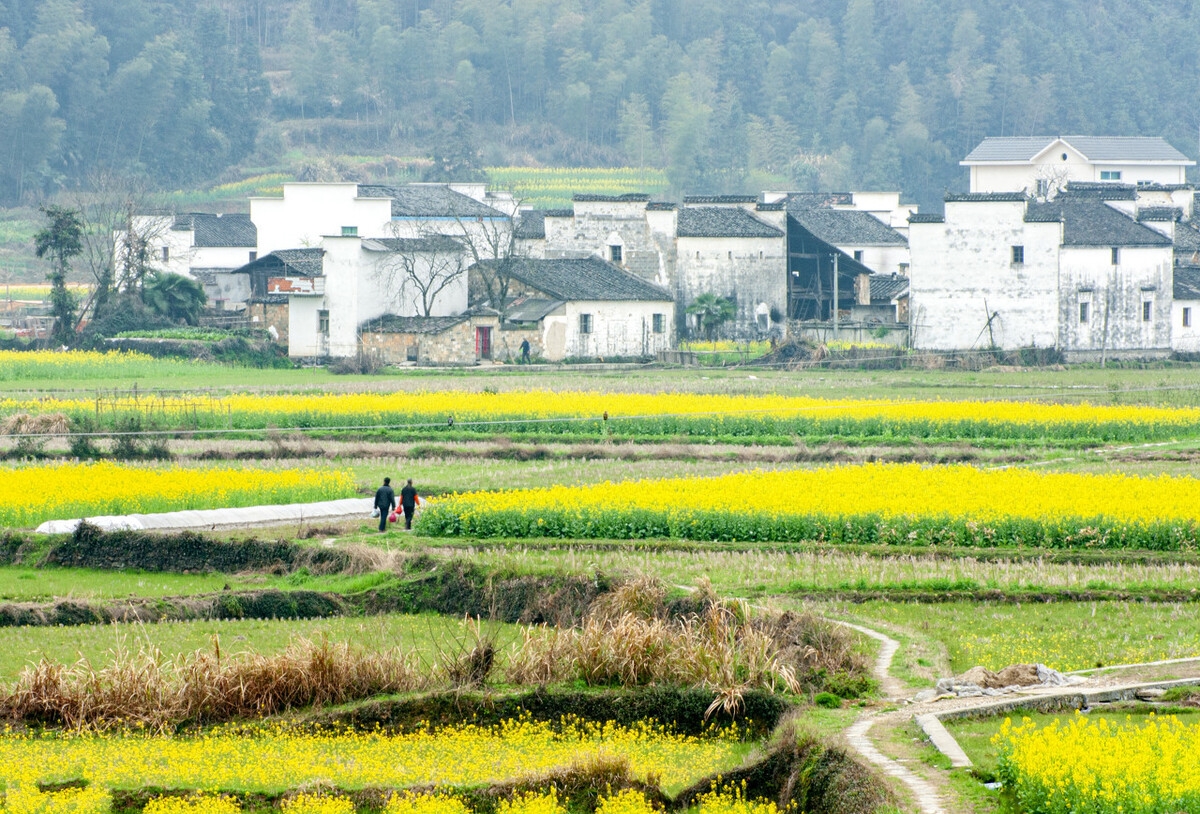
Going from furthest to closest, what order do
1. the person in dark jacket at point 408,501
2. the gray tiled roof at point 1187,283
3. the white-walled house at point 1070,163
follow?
the white-walled house at point 1070,163 → the gray tiled roof at point 1187,283 → the person in dark jacket at point 408,501

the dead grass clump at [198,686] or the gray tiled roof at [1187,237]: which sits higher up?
the gray tiled roof at [1187,237]

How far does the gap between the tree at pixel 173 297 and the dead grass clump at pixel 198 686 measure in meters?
45.6

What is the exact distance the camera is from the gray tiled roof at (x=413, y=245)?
5762 centimetres

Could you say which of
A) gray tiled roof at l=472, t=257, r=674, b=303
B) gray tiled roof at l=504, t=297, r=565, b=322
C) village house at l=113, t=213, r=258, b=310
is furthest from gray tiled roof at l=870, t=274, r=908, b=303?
village house at l=113, t=213, r=258, b=310

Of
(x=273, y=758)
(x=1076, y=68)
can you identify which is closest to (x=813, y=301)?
(x=273, y=758)

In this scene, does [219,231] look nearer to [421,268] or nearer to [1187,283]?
[421,268]

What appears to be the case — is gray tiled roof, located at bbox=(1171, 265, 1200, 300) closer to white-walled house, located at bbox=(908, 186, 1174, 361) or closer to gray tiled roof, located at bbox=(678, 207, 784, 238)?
white-walled house, located at bbox=(908, 186, 1174, 361)

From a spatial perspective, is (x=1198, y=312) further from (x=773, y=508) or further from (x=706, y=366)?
(x=773, y=508)

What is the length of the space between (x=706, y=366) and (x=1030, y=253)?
38.6ft

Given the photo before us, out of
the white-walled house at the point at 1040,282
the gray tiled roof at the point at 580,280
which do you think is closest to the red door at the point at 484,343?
the gray tiled roof at the point at 580,280

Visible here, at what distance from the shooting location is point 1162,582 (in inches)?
743

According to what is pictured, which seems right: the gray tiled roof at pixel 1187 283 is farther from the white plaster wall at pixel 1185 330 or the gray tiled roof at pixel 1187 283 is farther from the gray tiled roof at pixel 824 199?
the gray tiled roof at pixel 824 199

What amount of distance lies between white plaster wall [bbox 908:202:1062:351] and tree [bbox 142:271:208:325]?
26.4 m

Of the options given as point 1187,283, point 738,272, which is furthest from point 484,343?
point 1187,283
